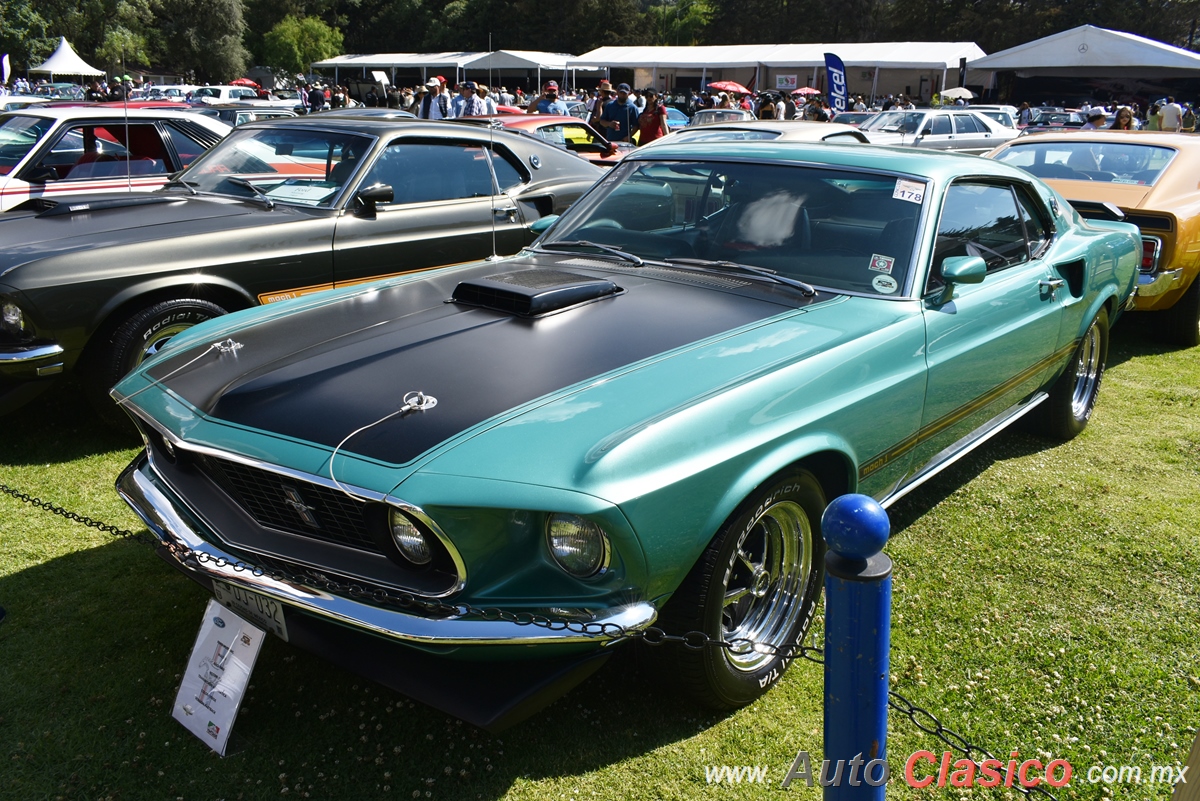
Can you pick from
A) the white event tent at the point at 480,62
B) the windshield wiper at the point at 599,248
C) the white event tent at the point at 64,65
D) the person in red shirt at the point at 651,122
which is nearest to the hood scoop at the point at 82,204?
the windshield wiper at the point at 599,248

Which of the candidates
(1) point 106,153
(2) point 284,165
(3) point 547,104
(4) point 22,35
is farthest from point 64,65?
(4) point 22,35

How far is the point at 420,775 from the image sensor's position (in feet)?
8.11

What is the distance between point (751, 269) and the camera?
11.3 ft

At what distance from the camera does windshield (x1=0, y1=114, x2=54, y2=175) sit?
736 cm

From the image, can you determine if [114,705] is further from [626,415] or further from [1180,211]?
[1180,211]

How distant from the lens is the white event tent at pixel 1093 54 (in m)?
28.2

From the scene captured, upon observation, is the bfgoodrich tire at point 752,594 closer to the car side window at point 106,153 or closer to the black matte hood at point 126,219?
the black matte hood at point 126,219

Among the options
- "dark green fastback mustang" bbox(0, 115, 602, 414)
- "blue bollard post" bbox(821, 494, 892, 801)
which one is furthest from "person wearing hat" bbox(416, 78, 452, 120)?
"blue bollard post" bbox(821, 494, 892, 801)

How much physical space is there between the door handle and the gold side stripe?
310mm

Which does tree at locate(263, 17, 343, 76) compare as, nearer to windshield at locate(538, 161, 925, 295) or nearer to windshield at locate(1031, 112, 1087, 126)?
windshield at locate(1031, 112, 1087, 126)

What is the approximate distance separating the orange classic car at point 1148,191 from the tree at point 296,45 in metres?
64.2

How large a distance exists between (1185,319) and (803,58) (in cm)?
3483

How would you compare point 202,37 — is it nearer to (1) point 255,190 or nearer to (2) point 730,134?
(2) point 730,134

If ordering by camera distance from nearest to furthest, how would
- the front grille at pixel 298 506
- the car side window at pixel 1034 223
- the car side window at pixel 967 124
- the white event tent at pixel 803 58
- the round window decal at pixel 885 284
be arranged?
1. the front grille at pixel 298 506
2. the round window decal at pixel 885 284
3. the car side window at pixel 1034 223
4. the car side window at pixel 967 124
5. the white event tent at pixel 803 58
